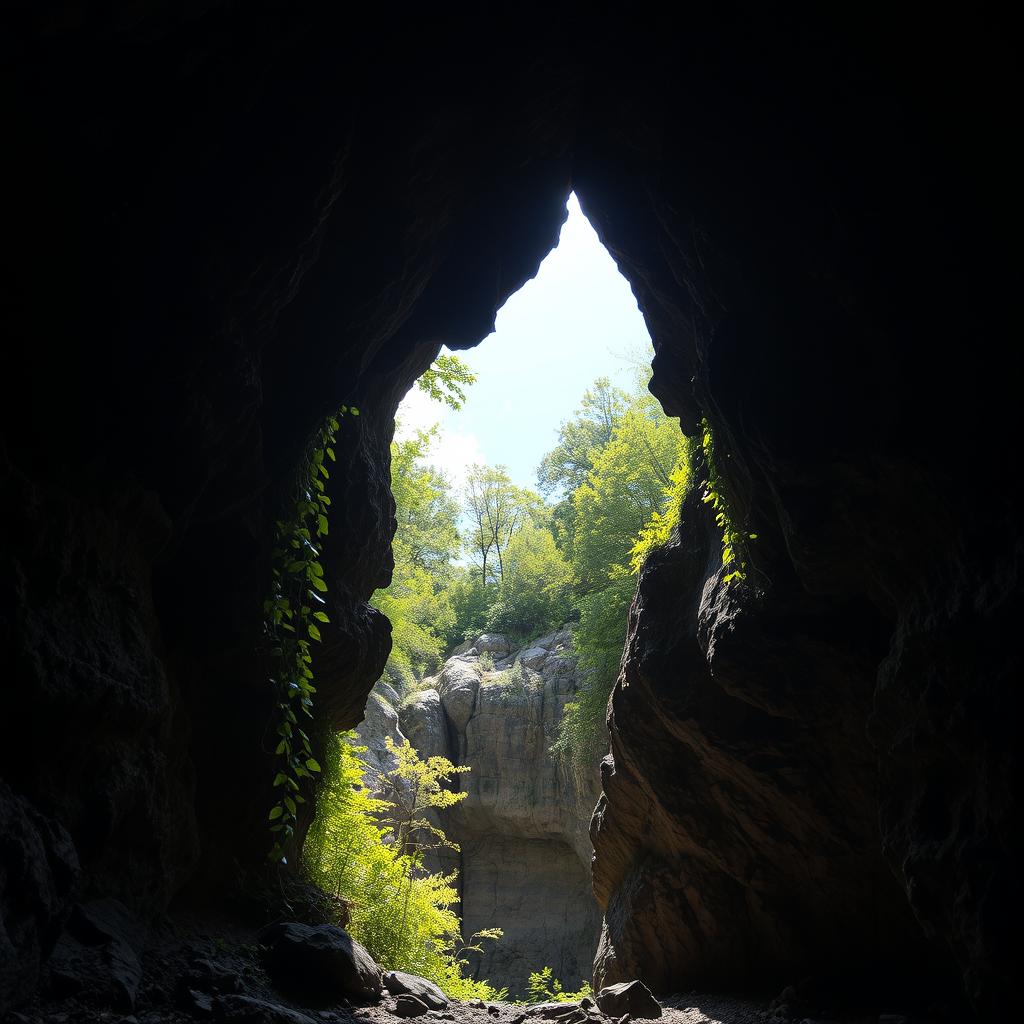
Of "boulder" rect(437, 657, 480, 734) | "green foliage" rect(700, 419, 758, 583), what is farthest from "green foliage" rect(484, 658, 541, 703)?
"green foliage" rect(700, 419, 758, 583)

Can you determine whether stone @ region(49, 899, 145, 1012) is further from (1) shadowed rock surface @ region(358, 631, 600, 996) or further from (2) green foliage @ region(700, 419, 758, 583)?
(1) shadowed rock surface @ region(358, 631, 600, 996)

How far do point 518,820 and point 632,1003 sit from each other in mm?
15144

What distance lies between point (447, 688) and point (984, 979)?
2030 centimetres

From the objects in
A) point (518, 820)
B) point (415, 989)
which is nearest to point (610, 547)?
point (518, 820)

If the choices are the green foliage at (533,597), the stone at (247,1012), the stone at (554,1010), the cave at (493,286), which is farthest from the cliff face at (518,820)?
the stone at (247,1012)

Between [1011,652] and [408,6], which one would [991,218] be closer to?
[1011,652]

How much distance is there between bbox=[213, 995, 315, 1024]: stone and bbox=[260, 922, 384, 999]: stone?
1.17 metres

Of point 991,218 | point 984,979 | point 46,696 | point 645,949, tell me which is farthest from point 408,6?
point 645,949

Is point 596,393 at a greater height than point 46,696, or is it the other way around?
point 596,393

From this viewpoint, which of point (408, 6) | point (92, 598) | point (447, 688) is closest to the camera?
point (92, 598)

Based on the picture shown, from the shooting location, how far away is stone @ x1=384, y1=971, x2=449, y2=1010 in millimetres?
5805

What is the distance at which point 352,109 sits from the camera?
4.78 m

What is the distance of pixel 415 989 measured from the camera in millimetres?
5898

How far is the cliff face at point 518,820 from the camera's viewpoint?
64.5 feet
